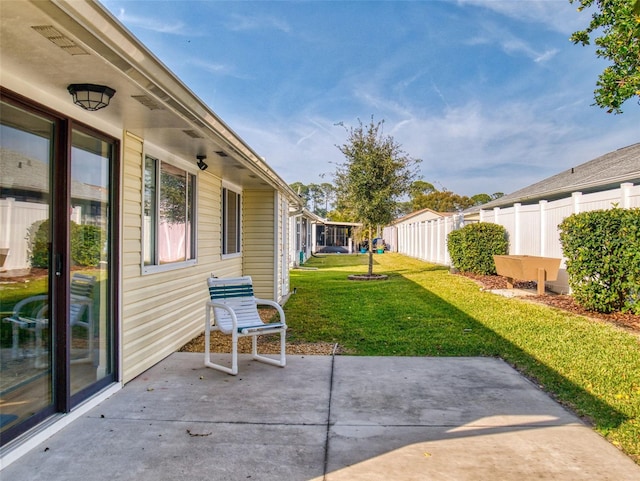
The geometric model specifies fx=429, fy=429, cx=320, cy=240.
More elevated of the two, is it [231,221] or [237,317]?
[231,221]

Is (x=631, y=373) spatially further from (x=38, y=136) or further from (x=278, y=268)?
(x=278, y=268)

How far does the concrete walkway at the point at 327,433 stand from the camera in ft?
8.80

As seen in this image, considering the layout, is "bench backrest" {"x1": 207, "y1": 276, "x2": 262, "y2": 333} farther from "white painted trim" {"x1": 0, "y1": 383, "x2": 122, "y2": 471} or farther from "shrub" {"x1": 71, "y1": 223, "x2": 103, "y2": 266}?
"white painted trim" {"x1": 0, "y1": 383, "x2": 122, "y2": 471}

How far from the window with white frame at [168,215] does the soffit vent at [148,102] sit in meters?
1.50

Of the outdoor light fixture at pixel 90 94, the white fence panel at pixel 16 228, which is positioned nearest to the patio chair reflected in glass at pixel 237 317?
the white fence panel at pixel 16 228

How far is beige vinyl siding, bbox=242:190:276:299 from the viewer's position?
9.37 m

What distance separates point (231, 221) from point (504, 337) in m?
5.32

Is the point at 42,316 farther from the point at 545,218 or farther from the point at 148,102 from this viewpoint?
the point at 545,218

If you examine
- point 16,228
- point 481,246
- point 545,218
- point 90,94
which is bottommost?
point 481,246

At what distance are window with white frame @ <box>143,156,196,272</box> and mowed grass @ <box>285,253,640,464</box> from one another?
2101mm

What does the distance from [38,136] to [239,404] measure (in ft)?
8.71

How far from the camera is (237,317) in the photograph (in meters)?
5.23

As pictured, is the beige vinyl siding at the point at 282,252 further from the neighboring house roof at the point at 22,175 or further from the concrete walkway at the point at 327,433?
the neighboring house roof at the point at 22,175

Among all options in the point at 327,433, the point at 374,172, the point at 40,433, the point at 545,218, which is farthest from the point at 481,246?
the point at 40,433
